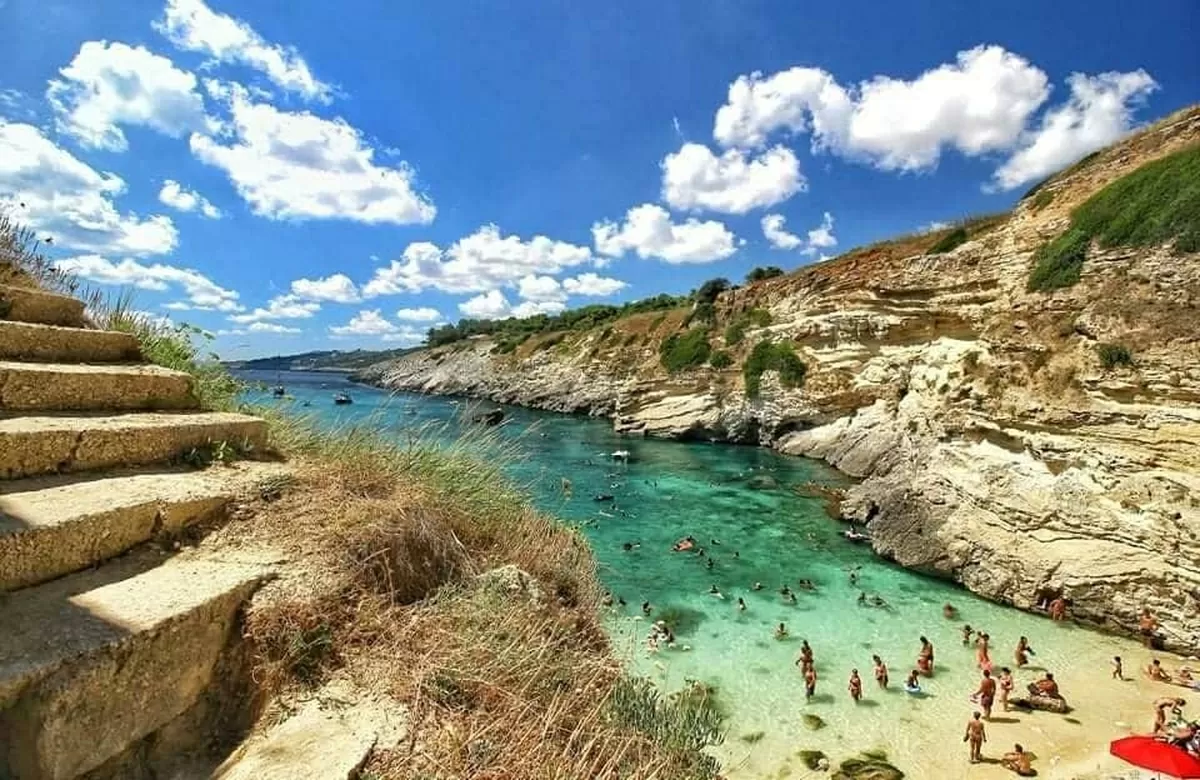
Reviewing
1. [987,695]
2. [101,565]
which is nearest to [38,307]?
[101,565]

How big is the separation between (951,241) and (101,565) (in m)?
37.8

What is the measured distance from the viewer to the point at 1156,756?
9.09 meters

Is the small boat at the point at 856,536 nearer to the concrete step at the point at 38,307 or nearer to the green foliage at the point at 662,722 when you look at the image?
the green foliage at the point at 662,722

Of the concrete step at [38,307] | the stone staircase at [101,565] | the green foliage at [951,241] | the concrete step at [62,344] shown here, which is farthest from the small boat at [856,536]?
the concrete step at [38,307]

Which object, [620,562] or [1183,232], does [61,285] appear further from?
[1183,232]

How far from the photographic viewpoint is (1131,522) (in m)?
14.9

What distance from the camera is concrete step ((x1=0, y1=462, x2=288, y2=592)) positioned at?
2.96m

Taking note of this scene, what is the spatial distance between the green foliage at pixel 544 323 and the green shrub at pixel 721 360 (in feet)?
81.6

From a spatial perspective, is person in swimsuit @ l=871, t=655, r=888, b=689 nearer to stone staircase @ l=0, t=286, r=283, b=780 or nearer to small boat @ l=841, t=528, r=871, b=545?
small boat @ l=841, t=528, r=871, b=545

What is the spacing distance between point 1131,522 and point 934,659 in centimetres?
652

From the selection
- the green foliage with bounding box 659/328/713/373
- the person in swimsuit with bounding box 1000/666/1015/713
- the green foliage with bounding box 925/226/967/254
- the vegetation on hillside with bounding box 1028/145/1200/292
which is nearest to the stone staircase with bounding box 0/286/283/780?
the person in swimsuit with bounding box 1000/666/1015/713

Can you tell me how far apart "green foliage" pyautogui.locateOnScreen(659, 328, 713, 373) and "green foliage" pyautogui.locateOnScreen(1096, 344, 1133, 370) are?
103 feet

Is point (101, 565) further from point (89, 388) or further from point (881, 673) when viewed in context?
point (881, 673)

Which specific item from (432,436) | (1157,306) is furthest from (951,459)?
(432,436)
